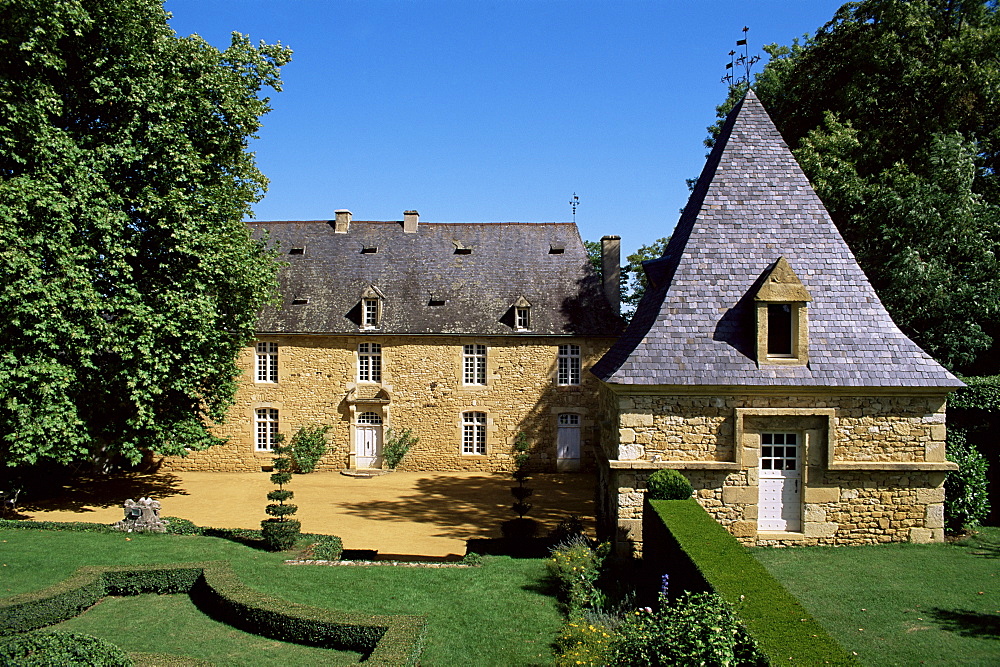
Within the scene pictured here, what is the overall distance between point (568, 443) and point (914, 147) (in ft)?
50.1

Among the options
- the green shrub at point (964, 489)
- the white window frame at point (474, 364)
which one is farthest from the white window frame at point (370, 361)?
the green shrub at point (964, 489)

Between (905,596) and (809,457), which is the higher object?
(809,457)

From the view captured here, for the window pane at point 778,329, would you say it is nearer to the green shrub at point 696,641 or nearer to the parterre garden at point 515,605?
the parterre garden at point 515,605

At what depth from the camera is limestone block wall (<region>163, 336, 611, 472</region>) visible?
24.3 meters

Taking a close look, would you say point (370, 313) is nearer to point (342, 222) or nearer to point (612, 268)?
point (342, 222)

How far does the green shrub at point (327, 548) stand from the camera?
13445 mm

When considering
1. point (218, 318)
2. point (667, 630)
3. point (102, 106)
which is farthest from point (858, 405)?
point (102, 106)

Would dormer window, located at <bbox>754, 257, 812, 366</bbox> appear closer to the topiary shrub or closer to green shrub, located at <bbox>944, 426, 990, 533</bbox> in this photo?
the topiary shrub

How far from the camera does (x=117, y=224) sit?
14.4m

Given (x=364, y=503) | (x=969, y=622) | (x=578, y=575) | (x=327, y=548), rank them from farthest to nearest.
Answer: (x=364, y=503) → (x=327, y=548) → (x=578, y=575) → (x=969, y=622)

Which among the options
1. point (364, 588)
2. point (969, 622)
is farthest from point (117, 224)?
point (969, 622)

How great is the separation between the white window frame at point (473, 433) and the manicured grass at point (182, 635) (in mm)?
14586

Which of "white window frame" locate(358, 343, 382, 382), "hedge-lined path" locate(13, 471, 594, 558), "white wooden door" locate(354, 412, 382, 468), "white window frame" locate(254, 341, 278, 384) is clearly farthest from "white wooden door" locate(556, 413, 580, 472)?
"white window frame" locate(254, 341, 278, 384)

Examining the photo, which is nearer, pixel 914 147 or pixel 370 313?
pixel 914 147
